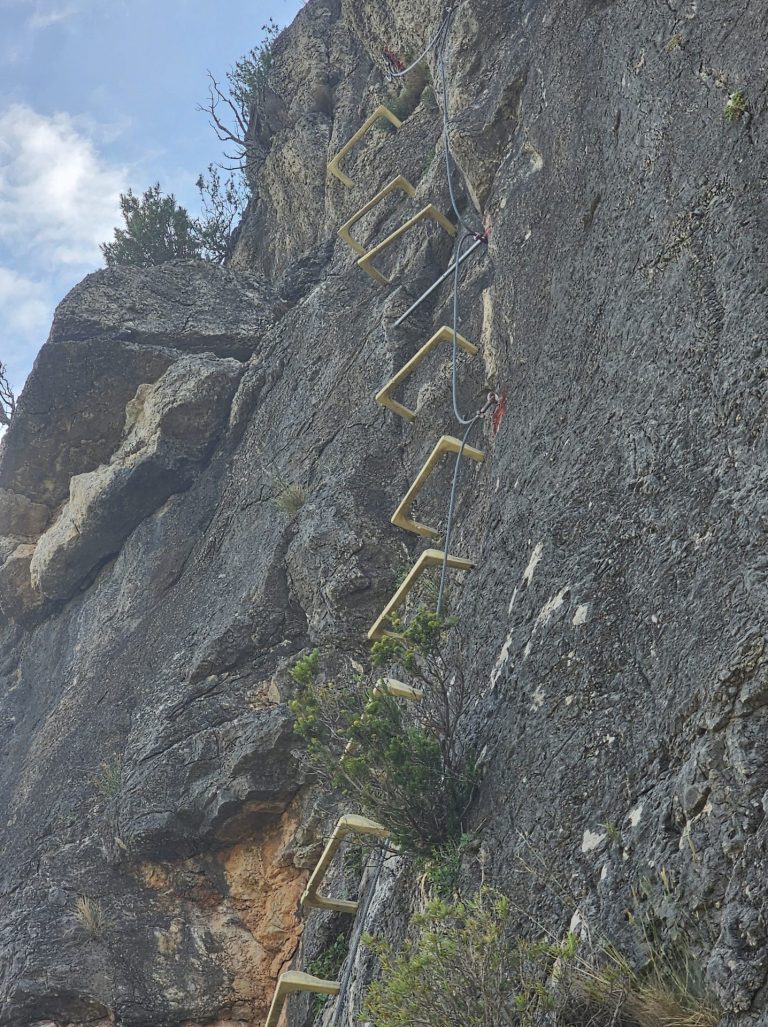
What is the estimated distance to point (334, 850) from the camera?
6.38 meters

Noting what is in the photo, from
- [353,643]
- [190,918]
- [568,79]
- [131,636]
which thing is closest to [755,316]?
[568,79]

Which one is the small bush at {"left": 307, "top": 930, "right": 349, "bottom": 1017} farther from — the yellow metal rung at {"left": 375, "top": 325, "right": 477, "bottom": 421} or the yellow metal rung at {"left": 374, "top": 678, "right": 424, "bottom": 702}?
the yellow metal rung at {"left": 375, "top": 325, "right": 477, "bottom": 421}

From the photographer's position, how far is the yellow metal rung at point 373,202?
10.9m

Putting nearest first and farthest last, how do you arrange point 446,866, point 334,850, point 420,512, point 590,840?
point 590,840
point 446,866
point 334,850
point 420,512

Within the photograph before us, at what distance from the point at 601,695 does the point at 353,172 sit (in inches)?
426

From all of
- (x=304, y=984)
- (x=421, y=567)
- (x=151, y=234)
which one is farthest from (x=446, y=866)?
(x=151, y=234)

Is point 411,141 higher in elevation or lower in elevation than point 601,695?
higher

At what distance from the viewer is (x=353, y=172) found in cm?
1350

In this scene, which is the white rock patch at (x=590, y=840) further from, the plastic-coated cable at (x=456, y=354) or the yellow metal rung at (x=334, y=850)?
the plastic-coated cable at (x=456, y=354)

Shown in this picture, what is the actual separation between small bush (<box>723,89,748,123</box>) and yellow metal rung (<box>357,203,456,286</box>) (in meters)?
5.07

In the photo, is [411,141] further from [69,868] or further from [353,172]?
[69,868]

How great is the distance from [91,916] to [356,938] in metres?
3.61

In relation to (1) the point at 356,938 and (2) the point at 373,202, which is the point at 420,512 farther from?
(2) the point at 373,202

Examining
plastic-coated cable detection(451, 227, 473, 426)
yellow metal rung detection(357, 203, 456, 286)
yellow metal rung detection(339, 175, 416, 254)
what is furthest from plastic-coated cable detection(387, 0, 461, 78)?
plastic-coated cable detection(451, 227, 473, 426)
